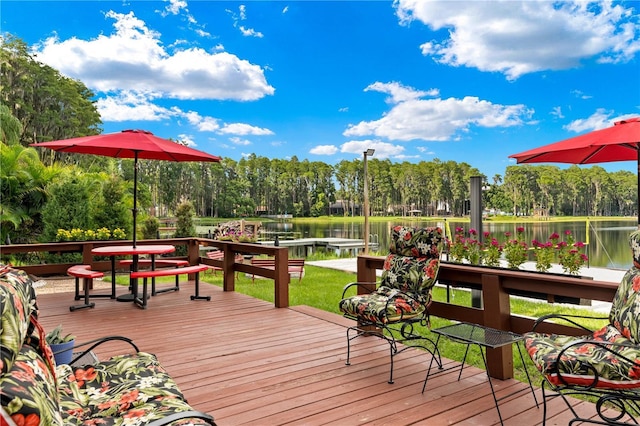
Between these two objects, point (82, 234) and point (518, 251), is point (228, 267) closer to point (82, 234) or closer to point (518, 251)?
point (518, 251)

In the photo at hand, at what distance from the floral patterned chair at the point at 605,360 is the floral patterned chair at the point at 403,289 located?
1.05 metres

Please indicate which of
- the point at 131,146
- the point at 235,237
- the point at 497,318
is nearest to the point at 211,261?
the point at 131,146

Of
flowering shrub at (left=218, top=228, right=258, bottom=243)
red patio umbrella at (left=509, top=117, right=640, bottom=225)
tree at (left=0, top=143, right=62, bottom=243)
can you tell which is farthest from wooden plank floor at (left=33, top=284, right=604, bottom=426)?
flowering shrub at (left=218, top=228, right=258, bottom=243)

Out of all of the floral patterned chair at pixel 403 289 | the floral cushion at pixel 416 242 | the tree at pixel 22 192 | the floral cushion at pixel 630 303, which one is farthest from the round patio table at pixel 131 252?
the tree at pixel 22 192

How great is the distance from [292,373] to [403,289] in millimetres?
1211

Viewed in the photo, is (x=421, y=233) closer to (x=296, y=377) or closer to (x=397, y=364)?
(x=397, y=364)

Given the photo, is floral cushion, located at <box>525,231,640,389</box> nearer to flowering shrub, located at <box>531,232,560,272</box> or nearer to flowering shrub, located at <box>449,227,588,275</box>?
flowering shrub, located at <box>449,227,588,275</box>

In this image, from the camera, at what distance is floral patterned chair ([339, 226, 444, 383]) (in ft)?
11.1

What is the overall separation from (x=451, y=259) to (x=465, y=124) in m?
60.1

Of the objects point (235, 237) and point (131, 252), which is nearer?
point (131, 252)

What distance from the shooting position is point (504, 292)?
10.7 ft

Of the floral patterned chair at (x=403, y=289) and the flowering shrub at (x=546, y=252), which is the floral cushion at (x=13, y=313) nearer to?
the floral patterned chair at (x=403, y=289)

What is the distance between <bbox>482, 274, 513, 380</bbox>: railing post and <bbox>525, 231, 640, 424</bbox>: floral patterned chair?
646 mm

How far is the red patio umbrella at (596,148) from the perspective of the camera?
3.12 meters
